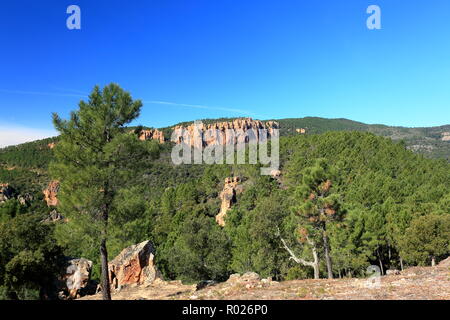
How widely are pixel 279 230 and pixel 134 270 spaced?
1181 centimetres

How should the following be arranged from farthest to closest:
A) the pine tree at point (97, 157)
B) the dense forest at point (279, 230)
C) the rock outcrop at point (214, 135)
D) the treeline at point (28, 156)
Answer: the rock outcrop at point (214, 135)
the treeline at point (28, 156)
the dense forest at point (279, 230)
the pine tree at point (97, 157)

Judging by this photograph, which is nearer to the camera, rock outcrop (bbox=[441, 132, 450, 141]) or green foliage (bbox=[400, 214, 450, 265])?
green foliage (bbox=[400, 214, 450, 265])

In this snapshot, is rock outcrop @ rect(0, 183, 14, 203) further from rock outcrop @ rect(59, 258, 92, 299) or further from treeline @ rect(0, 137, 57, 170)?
rock outcrop @ rect(59, 258, 92, 299)

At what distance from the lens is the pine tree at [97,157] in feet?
37.8

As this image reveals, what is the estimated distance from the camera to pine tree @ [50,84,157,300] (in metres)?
11.5

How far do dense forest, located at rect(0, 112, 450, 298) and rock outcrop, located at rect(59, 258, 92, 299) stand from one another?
3.35 ft

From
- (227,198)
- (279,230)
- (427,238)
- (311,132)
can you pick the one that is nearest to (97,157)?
(279,230)

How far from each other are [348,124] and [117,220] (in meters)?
204

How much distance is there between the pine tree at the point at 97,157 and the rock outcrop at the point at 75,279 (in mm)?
8622

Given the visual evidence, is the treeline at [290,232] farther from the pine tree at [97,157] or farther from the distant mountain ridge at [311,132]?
the distant mountain ridge at [311,132]

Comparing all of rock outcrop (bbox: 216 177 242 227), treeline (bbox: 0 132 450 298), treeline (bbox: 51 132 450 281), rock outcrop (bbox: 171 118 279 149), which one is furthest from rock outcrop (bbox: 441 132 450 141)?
rock outcrop (bbox: 216 177 242 227)

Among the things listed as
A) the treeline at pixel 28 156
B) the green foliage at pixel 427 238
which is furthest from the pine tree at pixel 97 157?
the treeline at pixel 28 156

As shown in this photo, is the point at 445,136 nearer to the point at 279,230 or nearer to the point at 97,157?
the point at 279,230

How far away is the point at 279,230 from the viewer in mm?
25000
